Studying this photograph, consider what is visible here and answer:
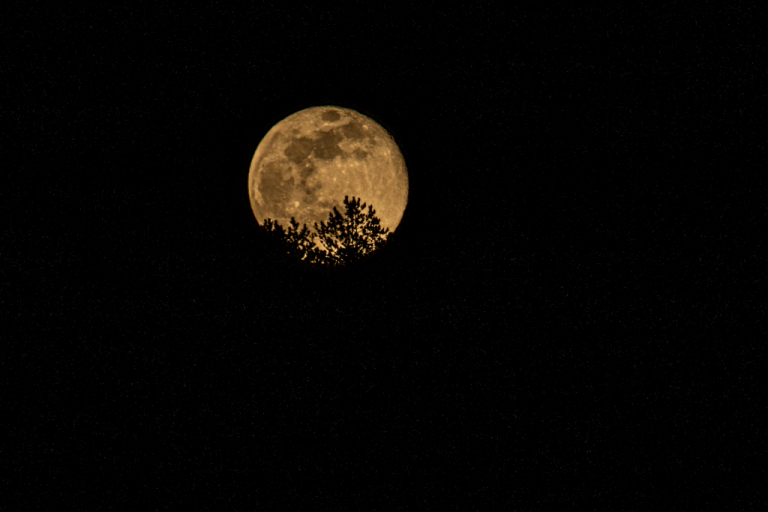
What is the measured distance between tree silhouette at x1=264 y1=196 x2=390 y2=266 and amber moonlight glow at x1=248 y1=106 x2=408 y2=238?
171 mm

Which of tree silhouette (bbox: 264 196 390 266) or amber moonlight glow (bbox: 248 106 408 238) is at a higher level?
amber moonlight glow (bbox: 248 106 408 238)

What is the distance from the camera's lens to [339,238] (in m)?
7.80

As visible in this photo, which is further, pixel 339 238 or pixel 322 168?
pixel 322 168

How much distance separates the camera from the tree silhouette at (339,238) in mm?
7820

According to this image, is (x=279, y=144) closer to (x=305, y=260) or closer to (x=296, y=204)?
(x=296, y=204)

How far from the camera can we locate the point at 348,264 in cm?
803

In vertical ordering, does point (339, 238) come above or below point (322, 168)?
below

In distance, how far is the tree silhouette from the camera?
7.82m

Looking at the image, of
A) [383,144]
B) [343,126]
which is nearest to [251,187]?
[343,126]

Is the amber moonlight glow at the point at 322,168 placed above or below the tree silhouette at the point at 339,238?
above

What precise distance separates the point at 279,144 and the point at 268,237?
2.08m

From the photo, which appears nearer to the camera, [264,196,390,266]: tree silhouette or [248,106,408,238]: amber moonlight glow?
[264,196,390,266]: tree silhouette

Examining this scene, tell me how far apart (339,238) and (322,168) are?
4.94ft

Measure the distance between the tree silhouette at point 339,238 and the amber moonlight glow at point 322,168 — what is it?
0.56 ft
